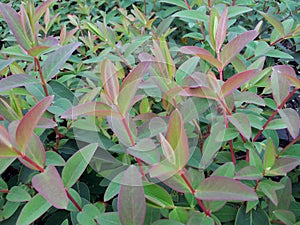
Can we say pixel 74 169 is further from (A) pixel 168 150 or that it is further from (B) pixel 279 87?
(B) pixel 279 87

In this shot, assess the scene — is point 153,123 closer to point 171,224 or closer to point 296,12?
point 171,224

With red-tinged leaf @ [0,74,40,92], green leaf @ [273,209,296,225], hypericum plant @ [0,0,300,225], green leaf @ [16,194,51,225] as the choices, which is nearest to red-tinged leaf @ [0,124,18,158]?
hypericum plant @ [0,0,300,225]

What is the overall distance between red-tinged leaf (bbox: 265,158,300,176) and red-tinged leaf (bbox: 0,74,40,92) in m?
0.47

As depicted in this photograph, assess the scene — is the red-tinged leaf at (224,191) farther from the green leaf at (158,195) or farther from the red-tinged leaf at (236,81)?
the red-tinged leaf at (236,81)

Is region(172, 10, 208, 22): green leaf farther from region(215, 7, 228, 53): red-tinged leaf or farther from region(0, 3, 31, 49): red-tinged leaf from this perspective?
region(0, 3, 31, 49): red-tinged leaf

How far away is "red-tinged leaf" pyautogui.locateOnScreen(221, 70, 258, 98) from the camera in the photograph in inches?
21.8

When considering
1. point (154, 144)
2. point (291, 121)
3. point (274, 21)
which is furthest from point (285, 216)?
point (274, 21)

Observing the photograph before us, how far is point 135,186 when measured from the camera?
1.47 feet

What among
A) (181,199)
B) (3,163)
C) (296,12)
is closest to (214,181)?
(181,199)

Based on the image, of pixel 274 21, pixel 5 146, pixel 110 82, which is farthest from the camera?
pixel 274 21

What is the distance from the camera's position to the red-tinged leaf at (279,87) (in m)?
0.61

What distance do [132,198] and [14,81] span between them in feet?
1.15

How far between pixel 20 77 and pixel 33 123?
0.79ft

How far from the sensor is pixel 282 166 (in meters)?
0.57
